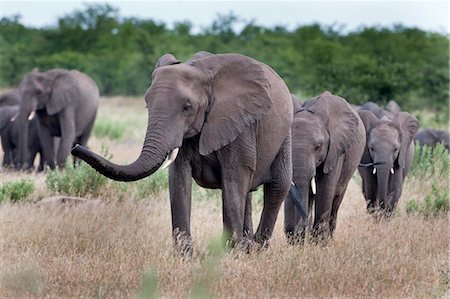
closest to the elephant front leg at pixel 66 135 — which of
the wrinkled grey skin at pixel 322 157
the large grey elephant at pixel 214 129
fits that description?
the wrinkled grey skin at pixel 322 157

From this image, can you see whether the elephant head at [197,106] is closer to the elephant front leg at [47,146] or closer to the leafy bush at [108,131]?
the elephant front leg at [47,146]

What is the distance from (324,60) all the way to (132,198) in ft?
83.8

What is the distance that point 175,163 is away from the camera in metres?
7.71

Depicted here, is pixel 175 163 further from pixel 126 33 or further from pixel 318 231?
pixel 126 33

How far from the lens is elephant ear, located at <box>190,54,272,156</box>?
7.59 metres

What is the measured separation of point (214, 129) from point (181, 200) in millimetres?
591

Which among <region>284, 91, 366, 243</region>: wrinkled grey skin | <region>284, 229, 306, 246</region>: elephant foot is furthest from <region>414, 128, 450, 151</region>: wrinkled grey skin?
<region>284, 229, 306, 246</region>: elephant foot

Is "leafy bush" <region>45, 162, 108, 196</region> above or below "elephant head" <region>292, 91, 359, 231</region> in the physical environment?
below

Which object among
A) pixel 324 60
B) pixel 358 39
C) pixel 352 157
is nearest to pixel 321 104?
pixel 352 157

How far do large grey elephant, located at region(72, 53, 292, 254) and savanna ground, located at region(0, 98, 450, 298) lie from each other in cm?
44

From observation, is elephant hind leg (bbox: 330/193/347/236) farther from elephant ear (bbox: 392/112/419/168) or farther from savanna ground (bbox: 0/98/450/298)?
elephant ear (bbox: 392/112/419/168)

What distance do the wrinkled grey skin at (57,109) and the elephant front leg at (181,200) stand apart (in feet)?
26.5

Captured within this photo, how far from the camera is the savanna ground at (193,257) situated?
271 inches

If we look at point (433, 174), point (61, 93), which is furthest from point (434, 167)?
point (61, 93)
